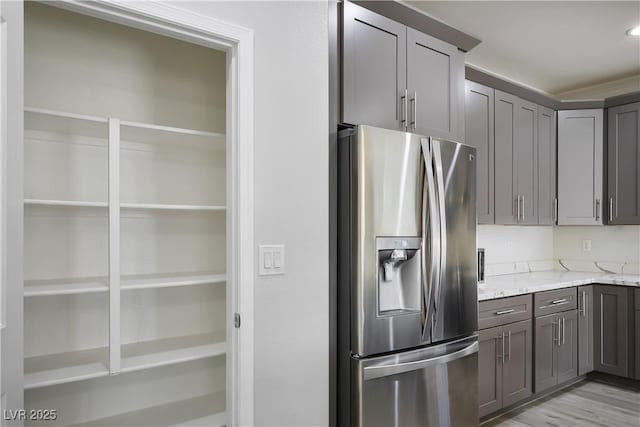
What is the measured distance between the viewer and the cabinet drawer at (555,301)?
10.0 ft

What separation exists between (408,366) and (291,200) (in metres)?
0.94

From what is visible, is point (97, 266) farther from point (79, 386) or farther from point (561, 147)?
point (561, 147)

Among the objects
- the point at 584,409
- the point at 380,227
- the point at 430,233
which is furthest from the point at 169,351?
the point at 584,409

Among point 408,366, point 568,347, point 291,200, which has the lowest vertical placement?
point 568,347

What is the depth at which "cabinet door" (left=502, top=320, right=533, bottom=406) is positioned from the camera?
2.79 meters

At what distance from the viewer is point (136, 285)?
5.60ft

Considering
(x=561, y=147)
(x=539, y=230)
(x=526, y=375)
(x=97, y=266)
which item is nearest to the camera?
(x=97, y=266)

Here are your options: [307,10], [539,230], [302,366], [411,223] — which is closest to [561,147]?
[539,230]

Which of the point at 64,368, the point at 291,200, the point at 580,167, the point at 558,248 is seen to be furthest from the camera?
the point at 558,248

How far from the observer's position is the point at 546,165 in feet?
12.1

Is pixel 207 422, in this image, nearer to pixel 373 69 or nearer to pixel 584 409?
pixel 373 69

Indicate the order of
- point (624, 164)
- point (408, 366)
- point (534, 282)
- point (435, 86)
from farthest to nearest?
point (624, 164), point (534, 282), point (435, 86), point (408, 366)

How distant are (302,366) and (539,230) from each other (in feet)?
11.3

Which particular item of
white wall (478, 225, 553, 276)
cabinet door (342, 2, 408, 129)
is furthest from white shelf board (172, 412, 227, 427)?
white wall (478, 225, 553, 276)
